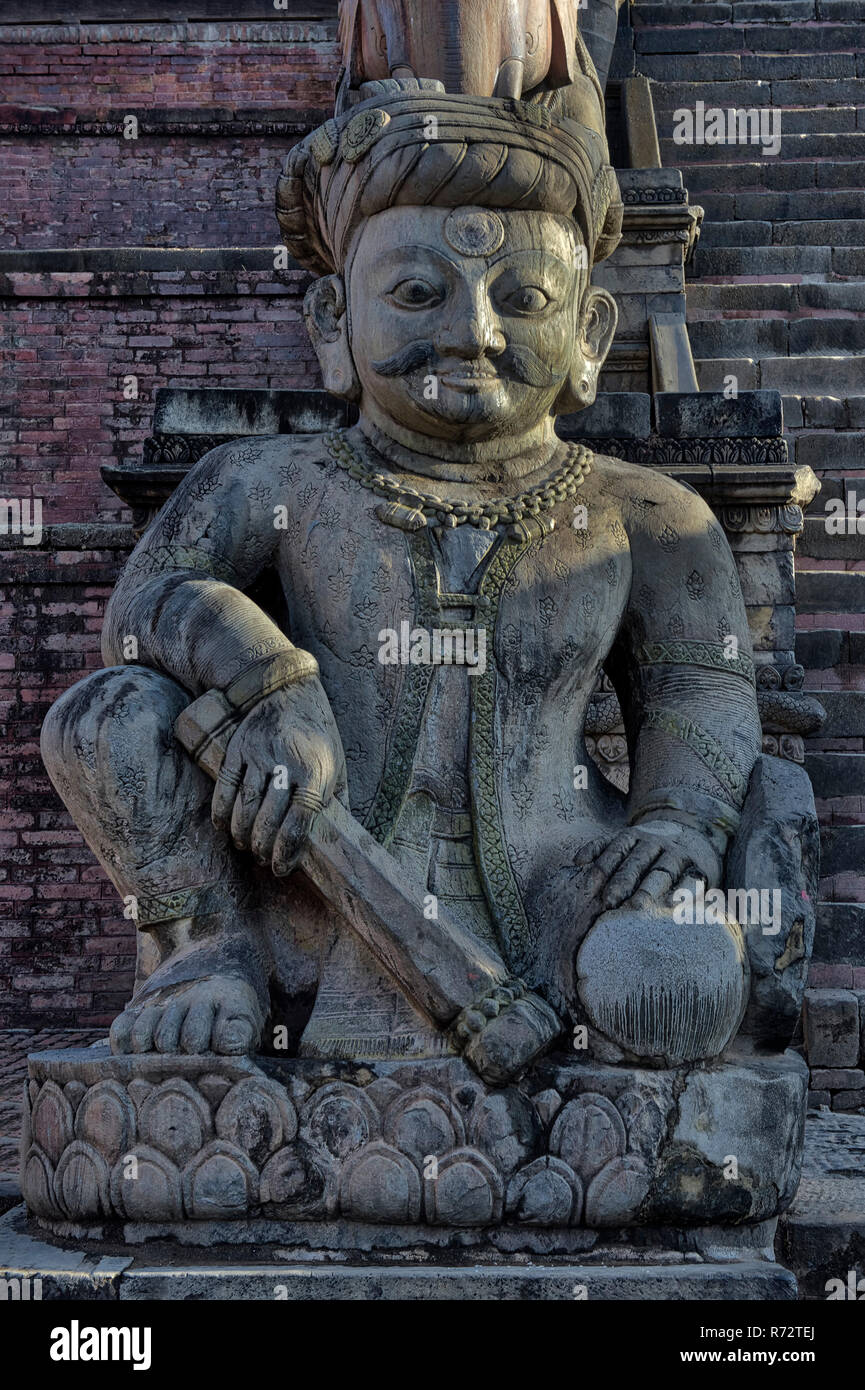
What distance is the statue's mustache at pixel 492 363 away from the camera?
3.68 metres

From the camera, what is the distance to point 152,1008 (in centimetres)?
328

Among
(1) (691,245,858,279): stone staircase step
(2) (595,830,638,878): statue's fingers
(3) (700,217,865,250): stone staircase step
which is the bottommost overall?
(2) (595,830,638,878): statue's fingers

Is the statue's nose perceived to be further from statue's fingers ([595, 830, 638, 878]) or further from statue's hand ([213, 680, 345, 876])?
statue's fingers ([595, 830, 638, 878])

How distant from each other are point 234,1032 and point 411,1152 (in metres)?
0.40

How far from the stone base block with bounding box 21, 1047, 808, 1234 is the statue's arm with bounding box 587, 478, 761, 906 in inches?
21.7

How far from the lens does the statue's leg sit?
10.7ft

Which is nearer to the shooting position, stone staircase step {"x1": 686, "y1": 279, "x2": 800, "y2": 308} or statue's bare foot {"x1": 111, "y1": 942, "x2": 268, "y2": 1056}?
statue's bare foot {"x1": 111, "y1": 942, "x2": 268, "y2": 1056}

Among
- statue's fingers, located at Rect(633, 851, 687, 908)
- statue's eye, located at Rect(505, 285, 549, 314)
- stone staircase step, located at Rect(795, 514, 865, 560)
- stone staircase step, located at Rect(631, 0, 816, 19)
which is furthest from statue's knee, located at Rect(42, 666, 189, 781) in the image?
stone staircase step, located at Rect(631, 0, 816, 19)

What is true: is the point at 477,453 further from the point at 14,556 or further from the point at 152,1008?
the point at 14,556

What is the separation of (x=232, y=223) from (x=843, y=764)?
21.2ft

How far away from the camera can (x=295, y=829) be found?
3.30 meters

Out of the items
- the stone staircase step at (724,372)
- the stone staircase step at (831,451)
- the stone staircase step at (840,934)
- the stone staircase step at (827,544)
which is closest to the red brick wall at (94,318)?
the stone staircase step at (724,372)
